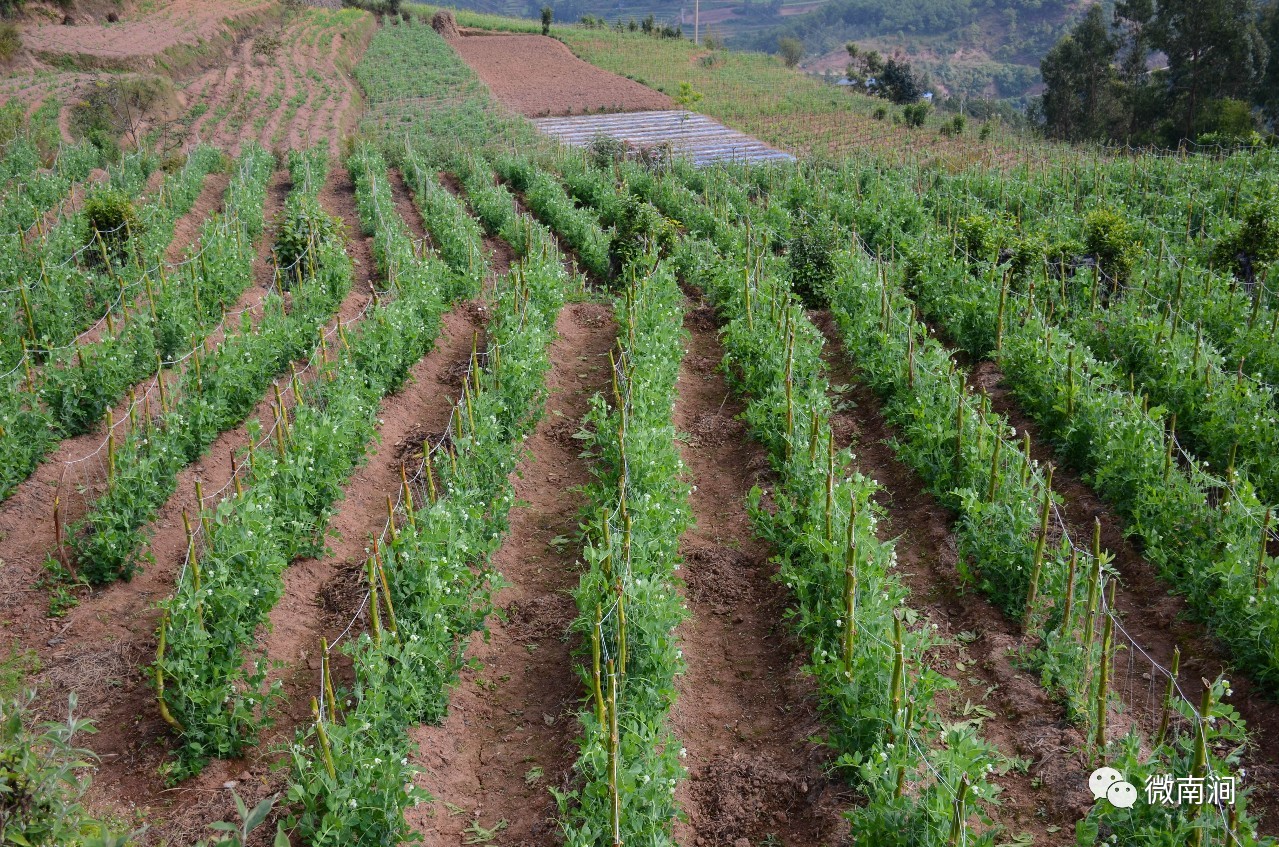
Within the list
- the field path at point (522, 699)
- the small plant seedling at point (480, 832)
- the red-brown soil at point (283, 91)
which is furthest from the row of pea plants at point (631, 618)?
the red-brown soil at point (283, 91)

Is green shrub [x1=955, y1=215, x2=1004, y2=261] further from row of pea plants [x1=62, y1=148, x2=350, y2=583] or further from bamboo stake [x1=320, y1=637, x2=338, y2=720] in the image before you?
bamboo stake [x1=320, y1=637, x2=338, y2=720]

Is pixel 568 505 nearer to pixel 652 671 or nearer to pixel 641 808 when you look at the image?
pixel 652 671

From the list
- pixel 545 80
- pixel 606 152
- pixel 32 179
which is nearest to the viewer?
pixel 32 179

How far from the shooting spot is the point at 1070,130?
124ft

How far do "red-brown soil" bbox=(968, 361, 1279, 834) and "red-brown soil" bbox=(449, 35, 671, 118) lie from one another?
31.1m

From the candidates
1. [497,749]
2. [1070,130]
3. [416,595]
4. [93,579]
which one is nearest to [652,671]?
[497,749]

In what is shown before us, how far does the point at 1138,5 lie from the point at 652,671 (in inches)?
1493

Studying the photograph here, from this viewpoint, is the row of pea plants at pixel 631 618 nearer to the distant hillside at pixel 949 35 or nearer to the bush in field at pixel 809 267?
the bush in field at pixel 809 267

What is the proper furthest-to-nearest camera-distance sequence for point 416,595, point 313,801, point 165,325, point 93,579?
point 165,325 < point 93,579 < point 416,595 < point 313,801

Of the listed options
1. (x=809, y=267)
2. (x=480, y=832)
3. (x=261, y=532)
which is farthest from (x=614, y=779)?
(x=809, y=267)

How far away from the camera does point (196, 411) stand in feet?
28.6

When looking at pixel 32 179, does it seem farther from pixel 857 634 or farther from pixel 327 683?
pixel 857 634

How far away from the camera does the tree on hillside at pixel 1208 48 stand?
32875 millimetres

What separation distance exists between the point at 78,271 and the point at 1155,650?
40.3 ft
